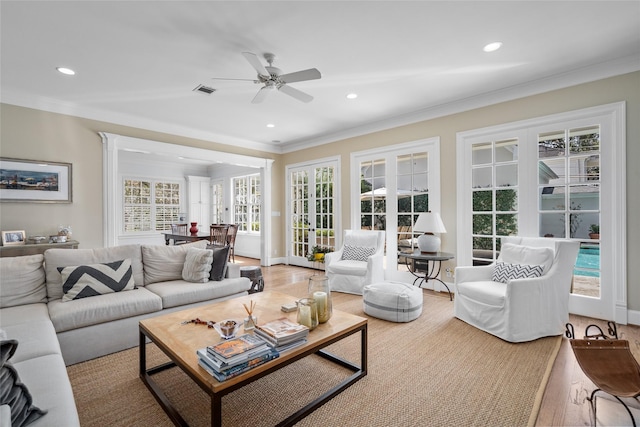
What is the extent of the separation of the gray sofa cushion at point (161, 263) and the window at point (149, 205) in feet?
18.2

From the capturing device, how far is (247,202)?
26.9 ft

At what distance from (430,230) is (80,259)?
388 centimetres

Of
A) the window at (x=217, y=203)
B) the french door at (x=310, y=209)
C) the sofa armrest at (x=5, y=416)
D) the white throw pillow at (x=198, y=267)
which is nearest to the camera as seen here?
the sofa armrest at (x=5, y=416)

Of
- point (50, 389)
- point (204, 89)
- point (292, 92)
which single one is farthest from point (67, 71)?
point (50, 389)

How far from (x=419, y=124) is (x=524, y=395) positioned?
12.2 ft

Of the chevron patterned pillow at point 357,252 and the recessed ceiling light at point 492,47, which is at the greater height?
the recessed ceiling light at point 492,47

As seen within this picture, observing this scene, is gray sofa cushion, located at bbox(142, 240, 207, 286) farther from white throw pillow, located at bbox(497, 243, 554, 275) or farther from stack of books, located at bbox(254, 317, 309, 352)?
white throw pillow, located at bbox(497, 243, 554, 275)

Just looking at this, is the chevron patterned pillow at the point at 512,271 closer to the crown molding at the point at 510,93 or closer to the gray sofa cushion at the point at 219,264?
the crown molding at the point at 510,93

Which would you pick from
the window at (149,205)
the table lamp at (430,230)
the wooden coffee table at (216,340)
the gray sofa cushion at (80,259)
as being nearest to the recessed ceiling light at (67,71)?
the gray sofa cushion at (80,259)

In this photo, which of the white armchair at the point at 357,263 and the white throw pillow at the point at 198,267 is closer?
the white throw pillow at the point at 198,267

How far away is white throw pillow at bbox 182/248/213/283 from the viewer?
3.19 meters

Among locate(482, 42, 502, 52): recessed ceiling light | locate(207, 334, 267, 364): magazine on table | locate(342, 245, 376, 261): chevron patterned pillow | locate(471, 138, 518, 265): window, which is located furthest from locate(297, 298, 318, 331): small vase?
locate(471, 138, 518, 265): window

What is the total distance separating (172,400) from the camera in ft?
6.24

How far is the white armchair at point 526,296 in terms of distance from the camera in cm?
268
